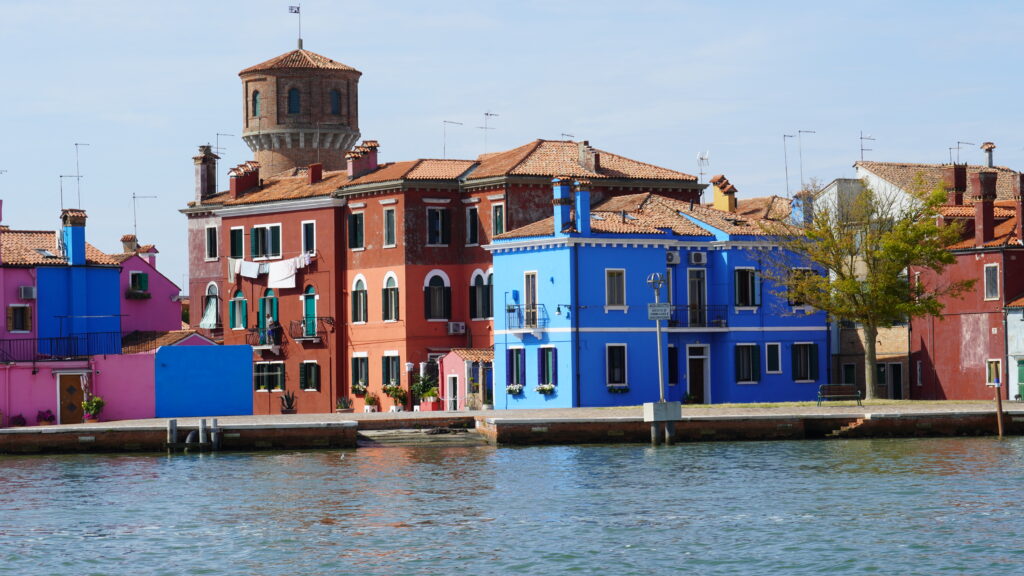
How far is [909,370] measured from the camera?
69.2m

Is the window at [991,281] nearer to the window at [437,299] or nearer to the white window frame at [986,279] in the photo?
the white window frame at [986,279]

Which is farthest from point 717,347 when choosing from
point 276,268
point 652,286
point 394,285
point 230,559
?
point 230,559

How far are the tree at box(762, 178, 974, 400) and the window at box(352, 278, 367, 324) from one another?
52.1 feet

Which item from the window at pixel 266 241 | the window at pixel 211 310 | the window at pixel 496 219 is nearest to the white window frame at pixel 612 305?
the window at pixel 496 219

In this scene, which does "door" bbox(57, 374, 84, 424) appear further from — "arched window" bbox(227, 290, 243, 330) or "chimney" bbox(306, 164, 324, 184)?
"chimney" bbox(306, 164, 324, 184)

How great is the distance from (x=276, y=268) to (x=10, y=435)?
2134 centimetres

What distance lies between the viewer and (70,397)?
199ft

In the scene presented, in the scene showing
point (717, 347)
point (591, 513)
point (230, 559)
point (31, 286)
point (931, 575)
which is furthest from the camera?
point (717, 347)

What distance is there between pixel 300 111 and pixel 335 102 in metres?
1.75

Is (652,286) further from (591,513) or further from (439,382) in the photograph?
(591,513)

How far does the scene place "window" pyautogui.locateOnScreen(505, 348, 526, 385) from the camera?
6450cm

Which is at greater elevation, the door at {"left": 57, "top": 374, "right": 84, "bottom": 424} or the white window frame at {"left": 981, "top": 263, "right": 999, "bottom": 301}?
the white window frame at {"left": 981, "top": 263, "right": 999, "bottom": 301}

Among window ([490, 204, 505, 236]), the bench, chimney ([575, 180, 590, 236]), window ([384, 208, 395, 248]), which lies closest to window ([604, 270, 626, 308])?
chimney ([575, 180, 590, 236])

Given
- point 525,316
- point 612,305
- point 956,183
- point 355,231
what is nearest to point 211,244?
point 355,231
